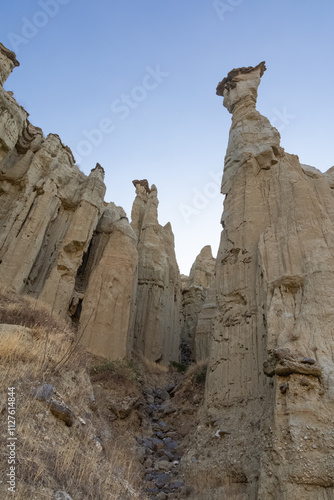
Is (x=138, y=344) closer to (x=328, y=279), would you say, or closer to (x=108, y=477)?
(x=328, y=279)

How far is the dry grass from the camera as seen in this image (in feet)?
14.2

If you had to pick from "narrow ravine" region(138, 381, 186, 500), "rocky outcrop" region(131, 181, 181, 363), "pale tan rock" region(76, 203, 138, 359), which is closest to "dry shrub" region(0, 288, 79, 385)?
"narrow ravine" region(138, 381, 186, 500)

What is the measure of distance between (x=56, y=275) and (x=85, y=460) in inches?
528

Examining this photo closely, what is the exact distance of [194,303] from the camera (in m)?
32.7

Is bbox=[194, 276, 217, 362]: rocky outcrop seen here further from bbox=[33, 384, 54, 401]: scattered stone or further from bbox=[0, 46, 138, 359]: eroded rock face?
bbox=[33, 384, 54, 401]: scattered stone

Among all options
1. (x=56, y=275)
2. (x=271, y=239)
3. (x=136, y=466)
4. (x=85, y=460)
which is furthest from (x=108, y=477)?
(x=56, y=275)

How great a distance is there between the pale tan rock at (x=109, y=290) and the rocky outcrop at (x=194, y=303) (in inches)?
283

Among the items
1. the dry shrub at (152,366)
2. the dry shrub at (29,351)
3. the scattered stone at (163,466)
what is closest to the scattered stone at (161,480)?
the scattered stone at (163,466)

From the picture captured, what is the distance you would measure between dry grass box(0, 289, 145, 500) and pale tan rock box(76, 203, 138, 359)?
20.3 feet

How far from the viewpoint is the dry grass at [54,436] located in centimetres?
432

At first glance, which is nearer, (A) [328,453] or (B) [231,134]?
(A) [328,453]

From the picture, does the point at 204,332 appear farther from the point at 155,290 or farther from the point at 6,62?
the point at 6,62

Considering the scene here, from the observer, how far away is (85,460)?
18.1ft

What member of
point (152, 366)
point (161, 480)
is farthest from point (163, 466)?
point (152, 366)
